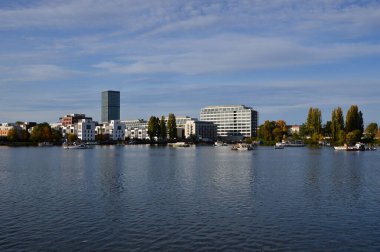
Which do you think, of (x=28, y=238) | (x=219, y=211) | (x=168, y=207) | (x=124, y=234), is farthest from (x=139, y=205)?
(x=28, y=238)

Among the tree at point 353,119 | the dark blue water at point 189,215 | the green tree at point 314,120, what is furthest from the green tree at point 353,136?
the dark blue water at point 189,215

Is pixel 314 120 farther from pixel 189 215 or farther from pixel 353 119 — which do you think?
pixel 189 215

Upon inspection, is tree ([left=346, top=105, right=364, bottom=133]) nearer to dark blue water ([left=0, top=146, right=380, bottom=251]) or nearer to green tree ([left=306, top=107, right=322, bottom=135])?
green tree ([left=306, top=107, right=322, bottom=135])

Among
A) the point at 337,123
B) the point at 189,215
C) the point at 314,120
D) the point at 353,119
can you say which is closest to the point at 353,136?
the point at 353,119

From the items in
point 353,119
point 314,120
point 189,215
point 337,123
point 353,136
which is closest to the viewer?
point 189,215

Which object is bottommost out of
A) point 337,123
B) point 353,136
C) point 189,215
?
point 189,215

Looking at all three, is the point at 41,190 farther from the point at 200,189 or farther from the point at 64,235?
the point at 64,235

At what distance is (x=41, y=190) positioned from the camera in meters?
41.3

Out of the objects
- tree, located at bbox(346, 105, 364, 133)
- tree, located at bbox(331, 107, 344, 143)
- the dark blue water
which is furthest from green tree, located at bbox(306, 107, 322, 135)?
the dark blue water

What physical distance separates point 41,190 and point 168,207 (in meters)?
15.2

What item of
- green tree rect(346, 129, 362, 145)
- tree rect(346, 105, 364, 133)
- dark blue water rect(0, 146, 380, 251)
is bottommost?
dark blue water rect(0, 146, 380, 251)

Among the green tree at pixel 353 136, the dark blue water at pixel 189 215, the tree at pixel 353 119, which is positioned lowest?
the dark blue water at pixel 189 215

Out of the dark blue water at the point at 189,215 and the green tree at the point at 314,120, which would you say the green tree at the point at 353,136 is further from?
the dark blue water at the point at 189,215

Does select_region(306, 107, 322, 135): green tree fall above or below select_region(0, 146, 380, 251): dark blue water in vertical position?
above
